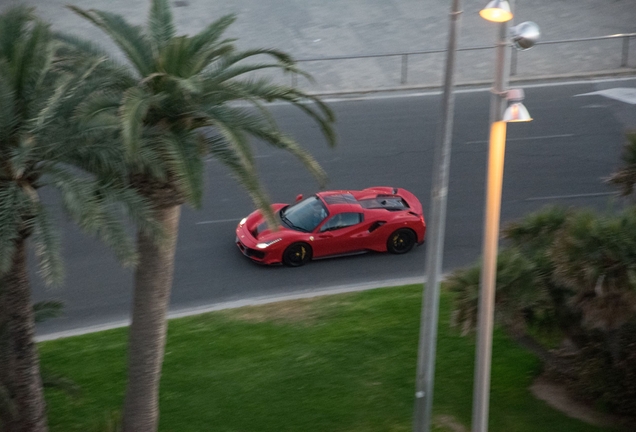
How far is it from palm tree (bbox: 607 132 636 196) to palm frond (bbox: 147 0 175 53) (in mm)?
7135

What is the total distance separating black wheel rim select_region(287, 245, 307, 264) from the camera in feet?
55.0

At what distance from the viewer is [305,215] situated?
674 inches

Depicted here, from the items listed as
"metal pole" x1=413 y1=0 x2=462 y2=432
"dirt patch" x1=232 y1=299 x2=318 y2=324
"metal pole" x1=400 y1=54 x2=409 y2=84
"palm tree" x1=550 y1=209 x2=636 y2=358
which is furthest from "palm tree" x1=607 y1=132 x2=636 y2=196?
"metal pole" x1=400 y1=54 x2=409 y2=84

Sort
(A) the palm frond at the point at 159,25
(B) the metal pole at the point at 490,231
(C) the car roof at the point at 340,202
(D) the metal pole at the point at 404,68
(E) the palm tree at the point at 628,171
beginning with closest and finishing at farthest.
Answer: (B) the metal pole at the point at 490,231, (A) the palm frond at the point at 159,25, (E) the palm tree at the point at 628,171, (C) the car roof at the point at 340,202, (D) the metal pole at the point at 404,68

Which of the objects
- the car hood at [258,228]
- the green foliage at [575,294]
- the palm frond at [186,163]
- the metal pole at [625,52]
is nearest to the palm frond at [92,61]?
the palm frond at [186,163]

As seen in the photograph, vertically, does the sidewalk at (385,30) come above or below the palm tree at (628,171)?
below

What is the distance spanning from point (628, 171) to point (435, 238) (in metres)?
4.39

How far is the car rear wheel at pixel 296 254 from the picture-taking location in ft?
54.9

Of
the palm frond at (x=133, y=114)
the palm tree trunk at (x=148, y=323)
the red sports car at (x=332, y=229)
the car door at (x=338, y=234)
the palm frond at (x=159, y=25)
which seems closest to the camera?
the palm frond at (x=133, y=114)

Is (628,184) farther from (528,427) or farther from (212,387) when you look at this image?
(212,387)

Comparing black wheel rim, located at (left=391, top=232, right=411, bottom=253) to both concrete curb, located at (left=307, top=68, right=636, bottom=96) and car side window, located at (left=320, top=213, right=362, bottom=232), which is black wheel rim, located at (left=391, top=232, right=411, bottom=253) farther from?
concrete curb, located at (left=307, top=68, right=636, bottom=96)

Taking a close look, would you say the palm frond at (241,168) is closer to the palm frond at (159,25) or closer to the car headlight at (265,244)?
the palm frond at (159,25)

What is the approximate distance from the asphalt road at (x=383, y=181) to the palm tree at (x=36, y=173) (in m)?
4.42

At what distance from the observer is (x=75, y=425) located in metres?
12.4
